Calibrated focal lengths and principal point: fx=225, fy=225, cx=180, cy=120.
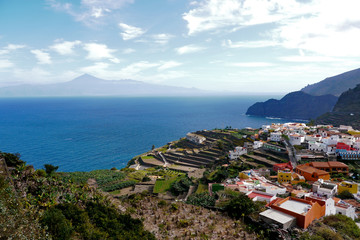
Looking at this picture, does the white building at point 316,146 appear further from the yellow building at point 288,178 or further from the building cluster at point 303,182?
the yellow building at point 288,178

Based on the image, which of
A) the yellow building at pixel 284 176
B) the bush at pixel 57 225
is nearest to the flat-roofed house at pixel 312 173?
the yellow building at pixel 284 176

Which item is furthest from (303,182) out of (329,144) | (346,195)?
(329,144)

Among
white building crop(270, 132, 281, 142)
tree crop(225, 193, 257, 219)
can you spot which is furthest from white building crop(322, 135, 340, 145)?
tree crop(225, 193, 257, 219)

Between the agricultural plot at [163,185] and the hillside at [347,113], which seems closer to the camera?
the agricultural plot at [163,185]

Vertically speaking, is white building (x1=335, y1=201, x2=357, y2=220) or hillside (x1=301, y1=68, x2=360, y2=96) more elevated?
hillside (x1=301, y1=68, x2=360, y2=96)

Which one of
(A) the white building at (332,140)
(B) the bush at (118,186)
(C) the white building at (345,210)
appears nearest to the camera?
(C) the white building at (345,210)

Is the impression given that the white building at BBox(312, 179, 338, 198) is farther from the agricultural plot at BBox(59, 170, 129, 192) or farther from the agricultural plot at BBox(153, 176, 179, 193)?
the agricultural plot at BBox(59, 170, 129, 192)

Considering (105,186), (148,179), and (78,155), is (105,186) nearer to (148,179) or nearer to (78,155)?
(148,179)

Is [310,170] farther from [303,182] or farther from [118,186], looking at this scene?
[118,186]
